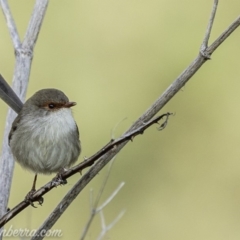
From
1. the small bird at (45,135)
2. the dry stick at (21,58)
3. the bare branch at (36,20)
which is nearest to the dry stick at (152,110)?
the small bird at (45,135)

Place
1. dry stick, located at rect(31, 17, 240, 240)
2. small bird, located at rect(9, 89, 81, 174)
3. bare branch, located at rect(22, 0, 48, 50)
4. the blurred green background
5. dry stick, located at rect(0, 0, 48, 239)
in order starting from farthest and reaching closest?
the blurred green background, bare branch, located at rect(22, 0, 48, 50), dry stick, located at rect(0, 0, 48, 239), small bird, located at rect(9, 89, 81, 174), dry stick, located at rect(31, 17, 240, 240)

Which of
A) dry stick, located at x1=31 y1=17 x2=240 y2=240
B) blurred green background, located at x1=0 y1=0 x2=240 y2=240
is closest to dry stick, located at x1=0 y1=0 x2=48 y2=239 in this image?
dry stick, located at x1=31 y1=17 x2=240 y2=240

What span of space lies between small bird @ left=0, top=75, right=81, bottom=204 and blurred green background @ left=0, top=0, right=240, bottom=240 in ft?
7.75

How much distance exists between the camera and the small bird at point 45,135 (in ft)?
9.86

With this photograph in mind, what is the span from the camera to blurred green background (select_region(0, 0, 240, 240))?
6.04 meters

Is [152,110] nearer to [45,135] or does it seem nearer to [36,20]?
[45,135]

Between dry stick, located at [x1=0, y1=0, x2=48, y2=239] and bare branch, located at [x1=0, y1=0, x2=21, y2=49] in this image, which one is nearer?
dry stick, located at [x1=0, y1=0, x2=48, y2=239]

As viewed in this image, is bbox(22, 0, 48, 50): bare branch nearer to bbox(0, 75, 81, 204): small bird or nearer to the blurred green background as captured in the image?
bbox(0, 75, 81, 204): small bird

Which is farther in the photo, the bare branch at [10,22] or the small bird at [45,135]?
the bare branch at [10,22]

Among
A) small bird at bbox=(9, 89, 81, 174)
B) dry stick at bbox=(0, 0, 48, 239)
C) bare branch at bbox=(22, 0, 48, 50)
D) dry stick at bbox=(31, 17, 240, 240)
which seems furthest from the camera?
bare branch at bbox=(22, 0, 48, 50)

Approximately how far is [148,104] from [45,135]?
360 cm

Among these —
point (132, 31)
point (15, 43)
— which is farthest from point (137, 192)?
point (15, 43)

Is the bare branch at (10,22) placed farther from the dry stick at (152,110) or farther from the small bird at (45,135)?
the dry stick at (152,110)

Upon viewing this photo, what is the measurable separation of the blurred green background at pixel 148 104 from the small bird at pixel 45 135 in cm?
236
